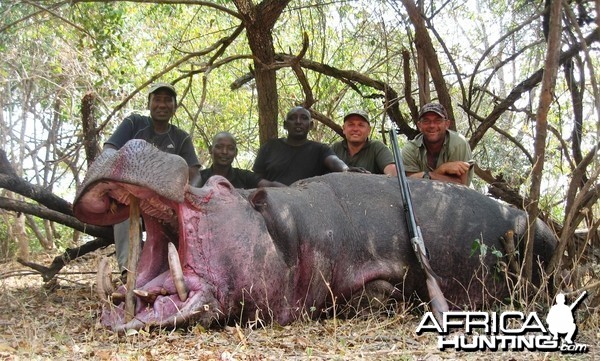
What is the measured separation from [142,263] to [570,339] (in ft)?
8.40

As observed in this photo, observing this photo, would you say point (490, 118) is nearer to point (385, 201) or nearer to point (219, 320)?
point (385, 201)

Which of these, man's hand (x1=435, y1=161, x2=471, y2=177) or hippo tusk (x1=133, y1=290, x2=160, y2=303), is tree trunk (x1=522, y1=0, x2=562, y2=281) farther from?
hippo tusk (x1=133, y1=290, x2=160, y2=303)

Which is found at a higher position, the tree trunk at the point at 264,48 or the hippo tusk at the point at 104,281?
the tree trunk at the point at 264,48

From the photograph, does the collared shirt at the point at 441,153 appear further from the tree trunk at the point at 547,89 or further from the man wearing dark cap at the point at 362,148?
the tree trunk at the point at 547,89

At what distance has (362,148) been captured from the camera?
7270mm

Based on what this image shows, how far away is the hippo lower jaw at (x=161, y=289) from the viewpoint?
4.18 metres

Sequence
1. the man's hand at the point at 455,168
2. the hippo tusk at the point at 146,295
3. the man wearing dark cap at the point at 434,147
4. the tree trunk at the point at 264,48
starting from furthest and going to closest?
the tree trunk at the point at 264,48 → the man wearing dark cap at the point at 434,147 → the man's hand at the point at 455,168 → the hippo tusk at the point at 146,295

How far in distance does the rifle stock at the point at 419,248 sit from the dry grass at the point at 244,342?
0.76ft

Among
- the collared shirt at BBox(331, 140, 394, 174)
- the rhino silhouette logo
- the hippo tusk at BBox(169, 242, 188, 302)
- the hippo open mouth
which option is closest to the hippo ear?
the hippo open mouth

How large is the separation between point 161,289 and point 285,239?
0.88m

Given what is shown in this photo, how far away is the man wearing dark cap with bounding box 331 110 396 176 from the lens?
23.4 feet

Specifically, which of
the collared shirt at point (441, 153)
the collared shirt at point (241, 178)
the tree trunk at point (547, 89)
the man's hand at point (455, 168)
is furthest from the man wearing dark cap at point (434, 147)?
the tree trunk at point (547, 89)

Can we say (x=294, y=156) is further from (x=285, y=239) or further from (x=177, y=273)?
(x=177, y=273)

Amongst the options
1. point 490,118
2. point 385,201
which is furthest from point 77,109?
point 385,201
